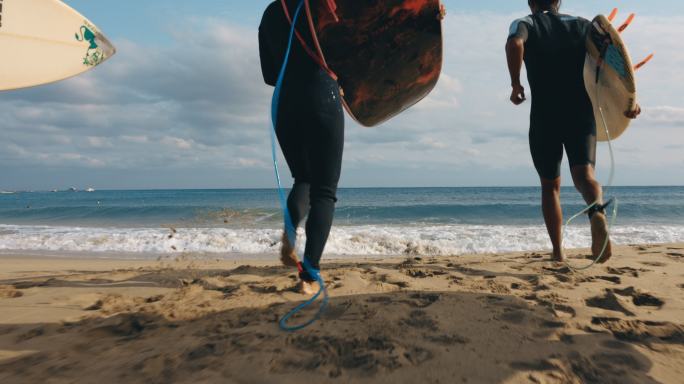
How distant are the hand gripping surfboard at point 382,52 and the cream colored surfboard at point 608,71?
37.8 inches

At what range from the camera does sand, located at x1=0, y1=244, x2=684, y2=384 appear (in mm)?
1303

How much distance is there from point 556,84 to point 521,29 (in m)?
0.42

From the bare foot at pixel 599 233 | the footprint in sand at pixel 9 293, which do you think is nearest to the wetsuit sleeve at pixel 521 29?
the bare foot at pixel 599 233

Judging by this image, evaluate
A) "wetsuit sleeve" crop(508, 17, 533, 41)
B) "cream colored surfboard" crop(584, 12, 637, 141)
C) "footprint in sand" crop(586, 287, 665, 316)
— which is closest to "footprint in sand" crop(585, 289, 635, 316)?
"footprint in sand" crop(586, 287, 665, 316)

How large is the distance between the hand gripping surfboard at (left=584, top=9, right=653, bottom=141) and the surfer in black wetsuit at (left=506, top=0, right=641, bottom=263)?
0.17 ft

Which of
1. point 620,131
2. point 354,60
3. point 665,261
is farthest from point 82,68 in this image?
point 665,261

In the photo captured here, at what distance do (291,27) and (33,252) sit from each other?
6.38 metres

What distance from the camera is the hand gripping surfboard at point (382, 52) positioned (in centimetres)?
250

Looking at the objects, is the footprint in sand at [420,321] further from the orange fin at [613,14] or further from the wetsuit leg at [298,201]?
the orange fin at [613,14]

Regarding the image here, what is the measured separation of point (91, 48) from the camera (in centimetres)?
482

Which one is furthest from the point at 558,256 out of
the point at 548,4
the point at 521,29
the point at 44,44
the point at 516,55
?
the point at 44,44

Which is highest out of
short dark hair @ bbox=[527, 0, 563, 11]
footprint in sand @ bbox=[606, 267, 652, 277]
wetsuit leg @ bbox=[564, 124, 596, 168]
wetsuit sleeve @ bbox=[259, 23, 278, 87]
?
short dark hair @ bbox=[527, 0, 563, 11]

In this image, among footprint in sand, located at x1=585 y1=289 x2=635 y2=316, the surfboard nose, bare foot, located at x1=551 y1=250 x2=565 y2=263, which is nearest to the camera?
footprint in sand, located at x1=585 y1=289 x2=635 y2=316

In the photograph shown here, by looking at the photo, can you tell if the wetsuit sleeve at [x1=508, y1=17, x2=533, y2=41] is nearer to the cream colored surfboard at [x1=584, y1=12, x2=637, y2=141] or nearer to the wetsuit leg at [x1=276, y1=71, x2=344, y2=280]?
the cream colored surfboard at [x1=584, y1=12, x2=637, y2=141]
